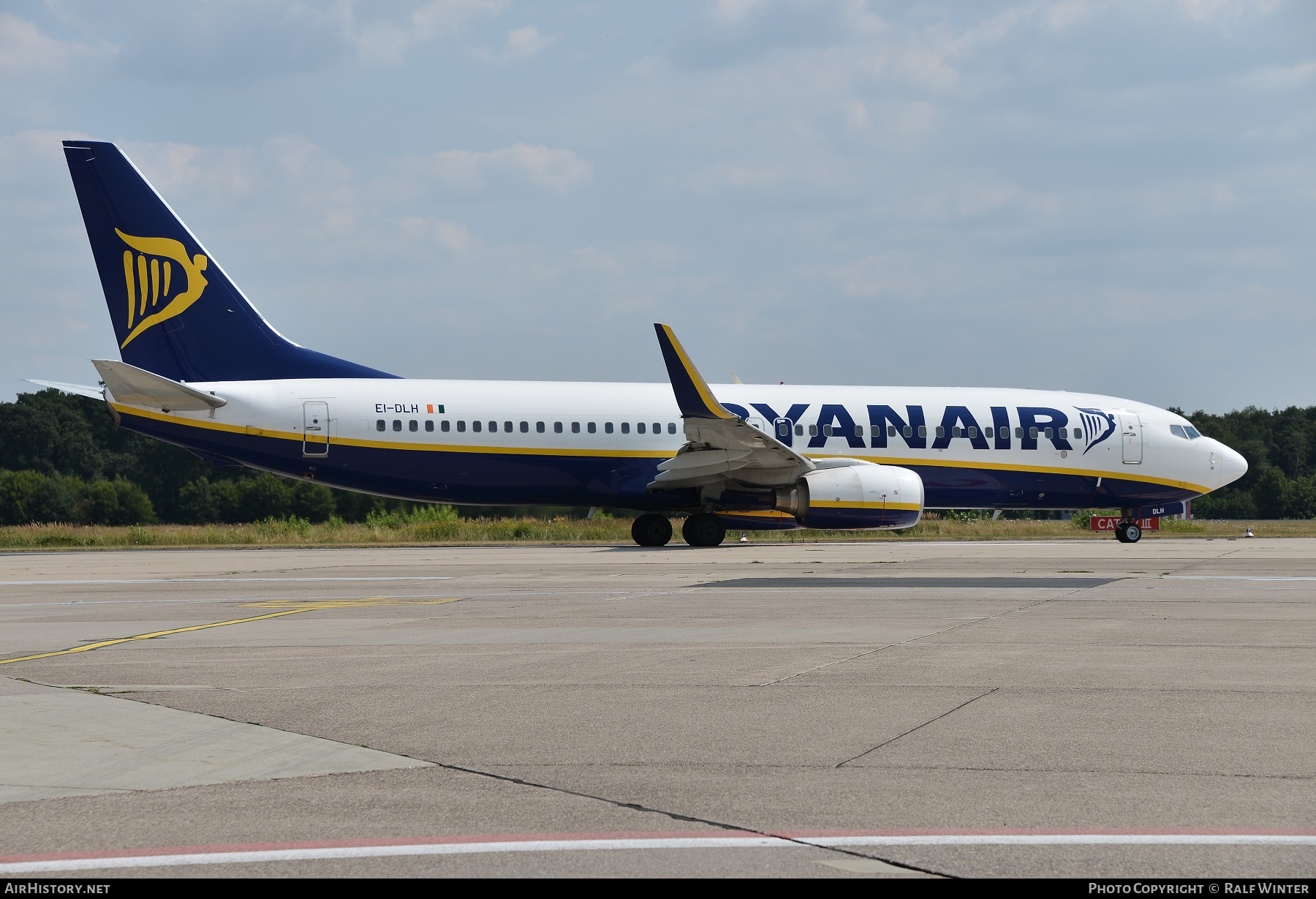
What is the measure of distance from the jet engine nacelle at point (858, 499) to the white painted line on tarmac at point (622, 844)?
878 inches

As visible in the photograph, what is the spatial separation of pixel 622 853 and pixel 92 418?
7829 cm

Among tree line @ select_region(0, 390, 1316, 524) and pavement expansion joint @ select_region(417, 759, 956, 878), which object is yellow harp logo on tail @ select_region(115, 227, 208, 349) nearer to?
tree line @ select_region(0, 390, 1316, 524)

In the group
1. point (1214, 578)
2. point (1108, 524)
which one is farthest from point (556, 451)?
point (1108, 524)

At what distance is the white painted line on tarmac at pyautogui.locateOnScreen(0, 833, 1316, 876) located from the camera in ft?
16.1

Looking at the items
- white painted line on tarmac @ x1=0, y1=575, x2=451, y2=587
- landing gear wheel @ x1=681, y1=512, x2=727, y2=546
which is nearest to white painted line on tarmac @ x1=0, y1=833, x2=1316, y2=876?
white painted line on tarmac @ x1=0, y1=575, x2=451, y2=587

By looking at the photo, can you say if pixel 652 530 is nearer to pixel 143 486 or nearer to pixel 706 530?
pixel 706 530

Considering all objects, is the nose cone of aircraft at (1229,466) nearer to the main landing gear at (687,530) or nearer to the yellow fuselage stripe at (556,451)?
the yellow fuselage stripe at (556,451)

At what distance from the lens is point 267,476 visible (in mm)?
64438

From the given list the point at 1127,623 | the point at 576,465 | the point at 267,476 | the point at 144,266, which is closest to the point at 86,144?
the point at 144,266

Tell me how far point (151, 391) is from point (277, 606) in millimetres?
14239

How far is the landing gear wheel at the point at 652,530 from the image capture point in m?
31.1

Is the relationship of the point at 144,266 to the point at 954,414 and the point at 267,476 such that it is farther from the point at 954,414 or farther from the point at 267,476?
the point at 267,476

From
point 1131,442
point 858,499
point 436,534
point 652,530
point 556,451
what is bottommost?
point 436,534

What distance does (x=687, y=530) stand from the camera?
30.5 metres
